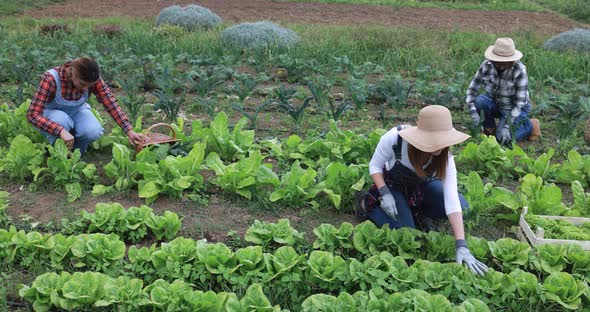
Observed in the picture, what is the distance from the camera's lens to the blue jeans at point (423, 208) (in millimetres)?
4164

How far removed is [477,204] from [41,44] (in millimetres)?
7620

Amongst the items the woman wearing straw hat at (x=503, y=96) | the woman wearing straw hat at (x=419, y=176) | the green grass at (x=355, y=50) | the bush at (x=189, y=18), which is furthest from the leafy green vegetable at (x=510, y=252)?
the bush at (x=189, y=18)

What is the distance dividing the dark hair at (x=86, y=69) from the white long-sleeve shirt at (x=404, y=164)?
2330mm

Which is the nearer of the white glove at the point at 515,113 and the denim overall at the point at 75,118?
the denim overall at the point at 75,118

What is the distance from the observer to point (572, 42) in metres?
10.2

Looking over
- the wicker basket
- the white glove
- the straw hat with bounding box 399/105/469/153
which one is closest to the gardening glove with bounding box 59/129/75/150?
the wicker basket

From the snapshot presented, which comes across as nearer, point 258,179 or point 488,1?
point 258,179

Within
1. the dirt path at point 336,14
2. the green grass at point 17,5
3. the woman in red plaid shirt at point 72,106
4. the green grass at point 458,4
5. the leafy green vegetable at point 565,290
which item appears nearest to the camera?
the leafy green vegetable at point 565,290

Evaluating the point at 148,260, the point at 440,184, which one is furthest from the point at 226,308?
the point at 440,184

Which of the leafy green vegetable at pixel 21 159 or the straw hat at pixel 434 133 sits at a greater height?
the straw hat at pixel 434 133

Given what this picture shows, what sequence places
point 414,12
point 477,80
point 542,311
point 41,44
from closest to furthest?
point 542,311 < point 477,80 < point 41,44 < point 414,12

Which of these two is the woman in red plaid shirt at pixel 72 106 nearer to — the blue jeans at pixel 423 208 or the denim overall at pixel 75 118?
the denim overall at pixel 75 118

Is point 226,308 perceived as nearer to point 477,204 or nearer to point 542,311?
point 542,311

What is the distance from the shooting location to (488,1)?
757 inches
